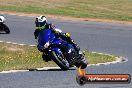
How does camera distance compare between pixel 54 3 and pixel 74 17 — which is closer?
pixel 74 17

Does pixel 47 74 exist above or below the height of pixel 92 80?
below

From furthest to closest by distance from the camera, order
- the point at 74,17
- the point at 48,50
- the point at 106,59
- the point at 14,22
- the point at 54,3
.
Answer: the point at 54,3 < the point at 74,17 < the point at 14,22 < the point at 106,59 < the point at 48,50

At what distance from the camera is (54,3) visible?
156ft

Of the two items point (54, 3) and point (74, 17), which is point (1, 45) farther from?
point (54, 3)

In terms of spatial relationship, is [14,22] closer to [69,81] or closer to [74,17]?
[74,17]

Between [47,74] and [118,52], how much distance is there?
9757 millimetres

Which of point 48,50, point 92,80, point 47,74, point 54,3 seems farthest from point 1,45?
point 54,3

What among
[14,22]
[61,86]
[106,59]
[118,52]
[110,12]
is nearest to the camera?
[61,86]

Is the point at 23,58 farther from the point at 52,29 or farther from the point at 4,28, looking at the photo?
the point at 52,29

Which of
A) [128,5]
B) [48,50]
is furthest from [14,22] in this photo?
[48,50]

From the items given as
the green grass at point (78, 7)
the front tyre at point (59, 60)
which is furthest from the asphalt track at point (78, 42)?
the green grass at point (78, 7)

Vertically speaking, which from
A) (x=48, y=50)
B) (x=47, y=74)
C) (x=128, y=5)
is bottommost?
(x=128, y=5)

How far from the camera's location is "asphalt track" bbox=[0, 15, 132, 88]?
13.8 metres

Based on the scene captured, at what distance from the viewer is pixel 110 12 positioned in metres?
43.6
